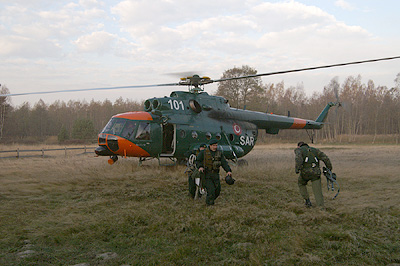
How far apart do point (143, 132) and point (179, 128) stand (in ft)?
4.83

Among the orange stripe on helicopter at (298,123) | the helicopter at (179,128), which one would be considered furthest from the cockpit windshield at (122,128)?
the orange stripe on helicopter at (298,123)

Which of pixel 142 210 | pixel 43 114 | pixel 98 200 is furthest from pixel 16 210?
pixel 43 114

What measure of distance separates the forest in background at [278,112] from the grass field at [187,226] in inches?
1158

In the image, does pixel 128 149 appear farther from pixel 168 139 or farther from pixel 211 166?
pixel 211 166

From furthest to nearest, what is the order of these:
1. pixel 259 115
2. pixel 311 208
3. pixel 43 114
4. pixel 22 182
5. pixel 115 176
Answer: pixel 43 114
pixel 259 115
pixel 115 176
pixel 22 182
pixel 311 208

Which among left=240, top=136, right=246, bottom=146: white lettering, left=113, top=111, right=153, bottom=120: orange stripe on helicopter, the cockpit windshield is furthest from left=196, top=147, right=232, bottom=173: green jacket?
left=240, top=136, right=246, bottom=146: white lettering

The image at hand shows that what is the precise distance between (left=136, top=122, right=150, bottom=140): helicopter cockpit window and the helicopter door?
909 millimetres

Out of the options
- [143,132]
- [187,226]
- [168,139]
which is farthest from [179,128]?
[187,226]

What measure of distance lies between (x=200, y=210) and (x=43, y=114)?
55.9 m

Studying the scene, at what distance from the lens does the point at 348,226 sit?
546cm

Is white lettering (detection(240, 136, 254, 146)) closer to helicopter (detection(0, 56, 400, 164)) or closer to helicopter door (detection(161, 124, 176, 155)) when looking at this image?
helicopter (detection(0, 56, 400, 164))

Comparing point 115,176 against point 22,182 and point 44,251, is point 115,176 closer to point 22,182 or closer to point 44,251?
point 22,182

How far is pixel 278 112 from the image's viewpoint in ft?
162

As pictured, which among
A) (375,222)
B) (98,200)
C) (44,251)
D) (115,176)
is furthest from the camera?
(115,176)
